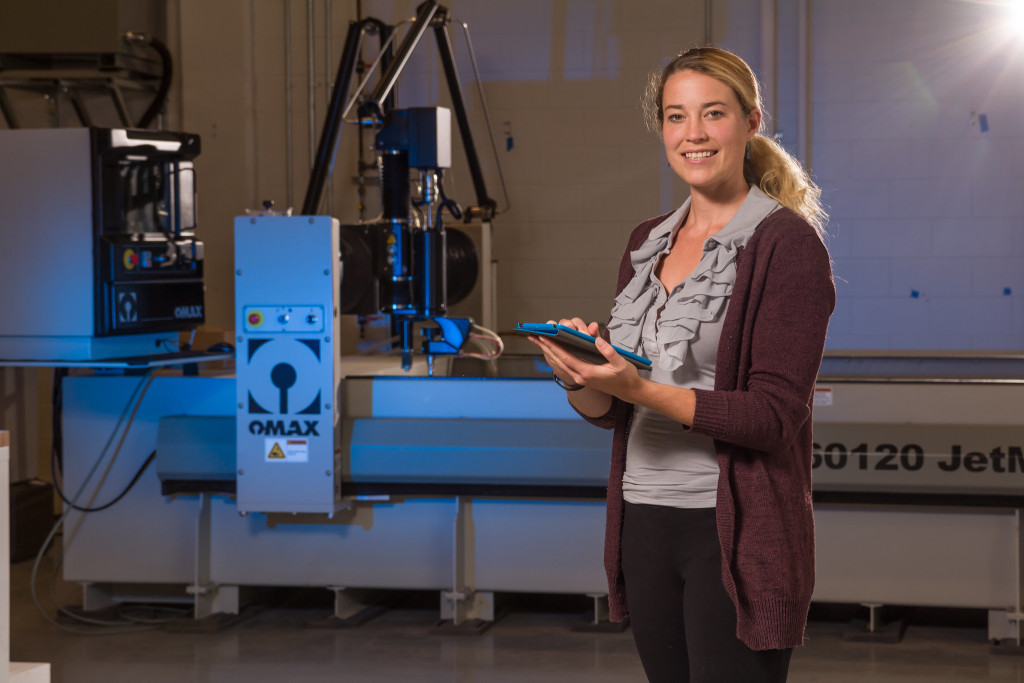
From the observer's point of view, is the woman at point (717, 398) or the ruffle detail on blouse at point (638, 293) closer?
the woman at point (717, 398)

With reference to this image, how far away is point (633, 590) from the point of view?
1.43 meters

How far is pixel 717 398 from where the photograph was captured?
1.29m

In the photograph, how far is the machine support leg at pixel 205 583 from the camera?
3531 mm

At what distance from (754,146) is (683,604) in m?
0.62

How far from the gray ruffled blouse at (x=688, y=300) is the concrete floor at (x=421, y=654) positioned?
179 cm

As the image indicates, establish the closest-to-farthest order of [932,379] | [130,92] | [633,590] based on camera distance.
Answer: [633,590] → [932,379] → [130,92]

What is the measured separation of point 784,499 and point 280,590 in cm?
298

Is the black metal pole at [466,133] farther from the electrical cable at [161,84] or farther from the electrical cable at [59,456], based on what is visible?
the electrical cable at [59,456]

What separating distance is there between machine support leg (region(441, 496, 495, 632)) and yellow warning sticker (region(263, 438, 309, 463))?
0.51 meters

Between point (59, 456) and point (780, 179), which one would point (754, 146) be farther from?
point (59, 456)

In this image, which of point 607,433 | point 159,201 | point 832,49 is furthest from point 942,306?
point 159,201

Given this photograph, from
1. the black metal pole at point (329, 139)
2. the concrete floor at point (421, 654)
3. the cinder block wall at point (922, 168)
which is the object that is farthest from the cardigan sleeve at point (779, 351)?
the cinder block wall at point (922, 168)

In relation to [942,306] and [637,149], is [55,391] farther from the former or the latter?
[942,306]

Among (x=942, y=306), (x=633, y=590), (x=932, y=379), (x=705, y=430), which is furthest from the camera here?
(x=942, y=306)
